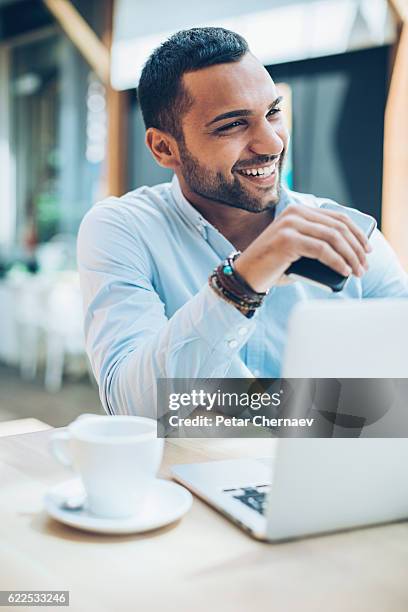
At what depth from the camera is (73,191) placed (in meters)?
6.44

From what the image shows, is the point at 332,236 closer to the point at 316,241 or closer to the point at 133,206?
the point at 316,241

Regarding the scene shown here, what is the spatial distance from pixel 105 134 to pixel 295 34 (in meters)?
2.16

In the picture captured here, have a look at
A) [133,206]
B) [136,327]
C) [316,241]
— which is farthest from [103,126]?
[316,241]

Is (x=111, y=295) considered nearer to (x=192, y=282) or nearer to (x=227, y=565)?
(x=192, y=282)

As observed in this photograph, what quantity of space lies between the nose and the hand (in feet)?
1.66

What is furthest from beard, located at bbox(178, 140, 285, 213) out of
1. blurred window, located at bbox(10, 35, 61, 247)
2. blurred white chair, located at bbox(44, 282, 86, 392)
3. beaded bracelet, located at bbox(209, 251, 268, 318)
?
blurred window, located at bbox(10, 35, 61, 247)

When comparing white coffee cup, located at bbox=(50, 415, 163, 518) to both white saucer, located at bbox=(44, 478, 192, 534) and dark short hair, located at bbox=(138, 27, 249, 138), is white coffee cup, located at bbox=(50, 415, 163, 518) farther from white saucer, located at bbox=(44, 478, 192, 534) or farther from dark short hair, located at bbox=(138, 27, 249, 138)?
dark short hair, located at bbox=(138, 27, 249, 138)

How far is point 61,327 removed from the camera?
508 centimetres

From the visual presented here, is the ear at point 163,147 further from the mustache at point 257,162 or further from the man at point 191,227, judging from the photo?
the mustache at point 257,162

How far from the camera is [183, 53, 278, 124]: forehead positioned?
131 cm

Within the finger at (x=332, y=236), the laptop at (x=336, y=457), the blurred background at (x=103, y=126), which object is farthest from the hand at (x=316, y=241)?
the blurred background at (x=103, y=126)

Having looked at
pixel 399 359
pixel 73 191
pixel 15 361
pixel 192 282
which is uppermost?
pixel 399 359

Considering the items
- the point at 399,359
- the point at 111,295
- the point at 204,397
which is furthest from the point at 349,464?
the point at 111,295

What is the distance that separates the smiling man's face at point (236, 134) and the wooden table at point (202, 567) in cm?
82
